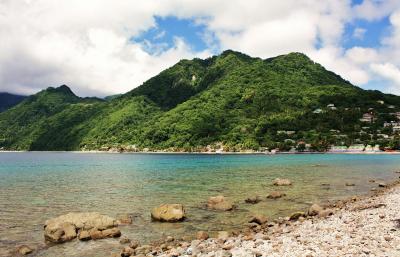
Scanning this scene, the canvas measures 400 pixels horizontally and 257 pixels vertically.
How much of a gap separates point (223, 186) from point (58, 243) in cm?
3237

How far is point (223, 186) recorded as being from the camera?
5456cm

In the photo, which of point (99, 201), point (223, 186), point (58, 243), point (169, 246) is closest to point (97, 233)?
point (58, 243)

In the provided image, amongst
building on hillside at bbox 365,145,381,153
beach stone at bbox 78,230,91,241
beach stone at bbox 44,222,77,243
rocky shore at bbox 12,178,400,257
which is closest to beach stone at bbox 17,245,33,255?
rocky shore at bbox 12,178,400,257

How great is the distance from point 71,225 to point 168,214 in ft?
25.6

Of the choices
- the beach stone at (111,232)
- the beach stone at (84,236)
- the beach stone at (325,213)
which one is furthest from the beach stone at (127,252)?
the beach stone at (325,213)

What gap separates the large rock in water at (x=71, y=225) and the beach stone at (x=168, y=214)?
A: 3.86 m

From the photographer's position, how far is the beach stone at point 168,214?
99.9ft

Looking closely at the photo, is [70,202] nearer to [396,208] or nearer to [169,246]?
[169,246]

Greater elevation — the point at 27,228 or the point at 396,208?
the point at 396,208

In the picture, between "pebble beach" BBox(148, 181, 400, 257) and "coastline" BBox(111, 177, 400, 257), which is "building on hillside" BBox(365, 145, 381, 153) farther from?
"pebble beach" BBox(148, 181, 400, 257)

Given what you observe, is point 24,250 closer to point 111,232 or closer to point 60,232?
point 60,232

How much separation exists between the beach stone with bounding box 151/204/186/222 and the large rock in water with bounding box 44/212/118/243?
3865mm

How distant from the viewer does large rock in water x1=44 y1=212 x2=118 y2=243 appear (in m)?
25.5

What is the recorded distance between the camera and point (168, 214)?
100 ft
